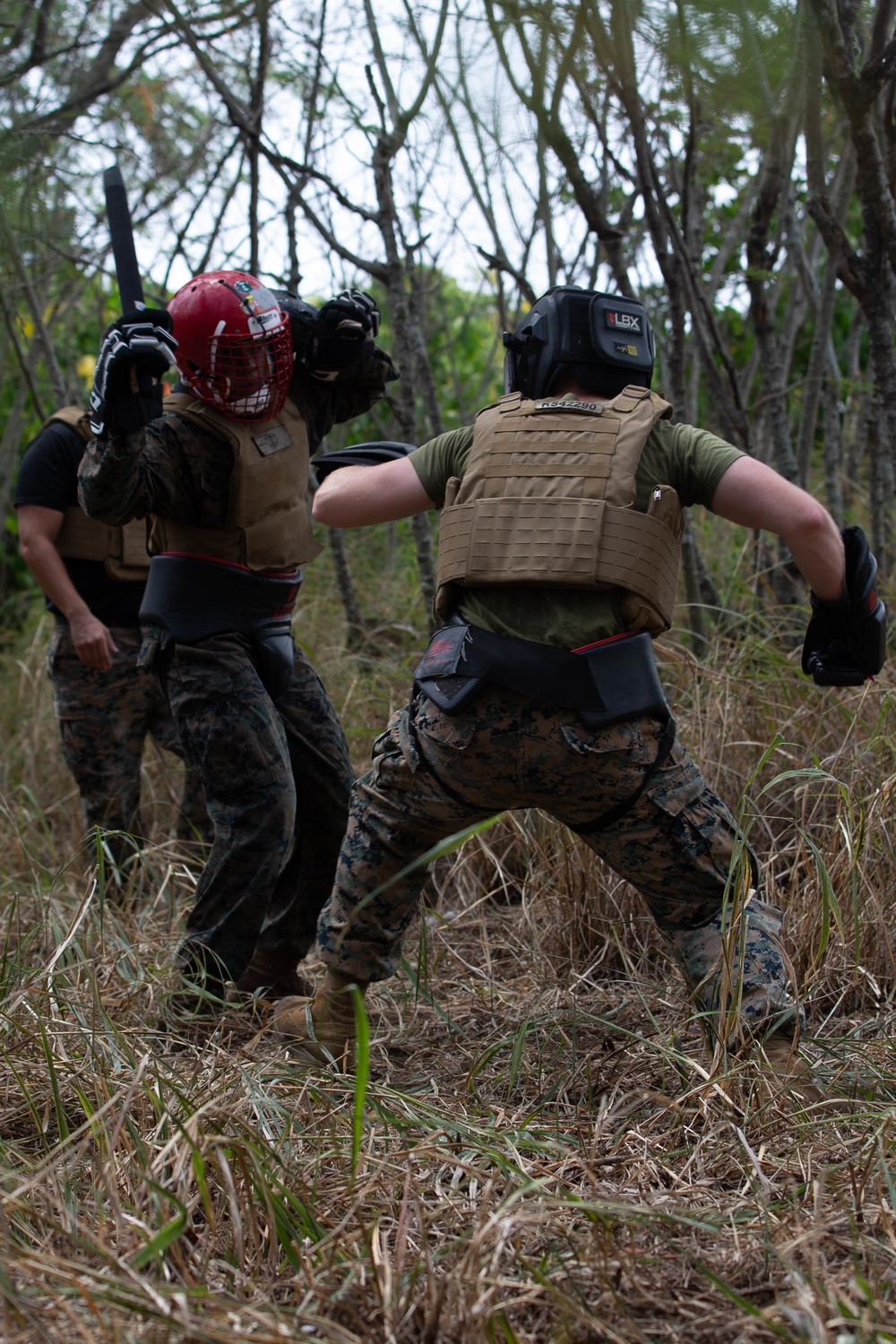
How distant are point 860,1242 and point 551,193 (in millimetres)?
4467

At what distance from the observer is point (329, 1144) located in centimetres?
196

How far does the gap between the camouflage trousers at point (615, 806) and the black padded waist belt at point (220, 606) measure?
2.21 feet

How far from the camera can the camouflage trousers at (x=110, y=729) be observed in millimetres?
3887

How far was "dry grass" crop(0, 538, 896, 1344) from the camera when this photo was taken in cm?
146

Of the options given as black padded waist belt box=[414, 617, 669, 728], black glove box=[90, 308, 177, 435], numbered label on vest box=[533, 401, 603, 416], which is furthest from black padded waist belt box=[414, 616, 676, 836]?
black glove box=[90, 308, 177, 435]

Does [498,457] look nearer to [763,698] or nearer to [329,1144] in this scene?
[329,1144]

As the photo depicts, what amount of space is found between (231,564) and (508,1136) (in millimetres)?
1568

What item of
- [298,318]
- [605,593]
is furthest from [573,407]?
[298,318]

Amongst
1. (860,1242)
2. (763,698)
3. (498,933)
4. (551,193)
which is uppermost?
(551,193)

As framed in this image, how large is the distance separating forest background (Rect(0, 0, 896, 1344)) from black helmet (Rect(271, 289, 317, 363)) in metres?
0.84

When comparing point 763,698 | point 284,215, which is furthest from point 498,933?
point 284,215

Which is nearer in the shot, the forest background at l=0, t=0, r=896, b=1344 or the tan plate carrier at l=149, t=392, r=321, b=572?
the forest background at l=0, t=0, r=896, b=1344

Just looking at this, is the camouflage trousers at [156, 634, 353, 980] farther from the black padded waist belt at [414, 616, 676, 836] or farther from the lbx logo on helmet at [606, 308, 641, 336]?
the lbx logo on helmet at [606, 308, 641, 336]

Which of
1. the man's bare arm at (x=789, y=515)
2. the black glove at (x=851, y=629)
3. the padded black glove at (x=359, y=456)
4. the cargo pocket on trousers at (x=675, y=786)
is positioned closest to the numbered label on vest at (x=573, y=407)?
the man's bare arm at (x=789, y=515)
